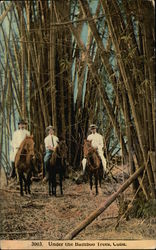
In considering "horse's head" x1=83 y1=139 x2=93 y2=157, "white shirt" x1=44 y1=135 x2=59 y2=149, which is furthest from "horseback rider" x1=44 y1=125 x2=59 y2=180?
"horse's head" x1=83 y1=139 x2=93 y2=157

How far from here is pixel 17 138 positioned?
2.62 m

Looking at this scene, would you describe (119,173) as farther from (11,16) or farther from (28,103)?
(11,16)

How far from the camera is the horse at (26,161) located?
2.60 metres

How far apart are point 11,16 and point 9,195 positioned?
0.85 meters

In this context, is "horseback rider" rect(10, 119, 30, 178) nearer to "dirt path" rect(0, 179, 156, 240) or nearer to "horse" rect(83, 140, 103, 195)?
"dirt path" rect(0, 179, 156, 240)

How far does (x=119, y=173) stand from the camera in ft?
8.50

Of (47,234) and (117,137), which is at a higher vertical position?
A: (117,137)

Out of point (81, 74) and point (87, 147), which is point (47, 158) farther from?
point (81, 74)

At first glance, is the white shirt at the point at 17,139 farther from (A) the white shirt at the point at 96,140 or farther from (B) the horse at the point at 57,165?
(A) the white shirt at the point at 96,140

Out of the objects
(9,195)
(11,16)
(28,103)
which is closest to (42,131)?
(28,103)

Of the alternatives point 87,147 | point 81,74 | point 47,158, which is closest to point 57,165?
point 47,158

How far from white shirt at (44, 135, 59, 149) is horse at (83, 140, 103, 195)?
0.14 meters

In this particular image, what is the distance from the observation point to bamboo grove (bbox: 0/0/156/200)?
2520 mm

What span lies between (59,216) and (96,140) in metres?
0.39
